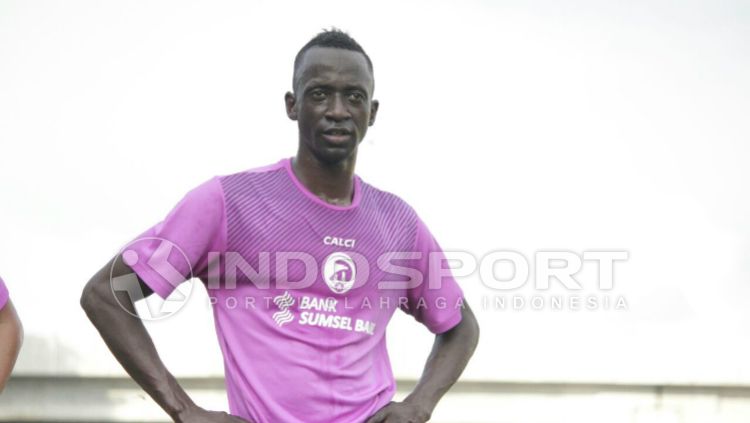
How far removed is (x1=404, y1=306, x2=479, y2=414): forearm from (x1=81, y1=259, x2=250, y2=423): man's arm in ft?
1.75

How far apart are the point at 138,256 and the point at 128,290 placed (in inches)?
2.9

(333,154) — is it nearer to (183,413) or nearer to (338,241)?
(338,241)

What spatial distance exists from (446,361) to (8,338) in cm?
105

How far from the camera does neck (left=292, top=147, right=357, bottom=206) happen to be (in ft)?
7.66

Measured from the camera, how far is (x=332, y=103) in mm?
2285

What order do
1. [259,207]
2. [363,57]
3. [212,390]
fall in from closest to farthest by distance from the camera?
[259,207] → [363,57] → [212,390]

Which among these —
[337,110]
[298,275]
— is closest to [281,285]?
[298,275]

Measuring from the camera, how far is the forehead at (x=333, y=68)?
231cm

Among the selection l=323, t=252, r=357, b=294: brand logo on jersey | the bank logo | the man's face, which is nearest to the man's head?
the man's face

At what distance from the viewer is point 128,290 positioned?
2.09 m

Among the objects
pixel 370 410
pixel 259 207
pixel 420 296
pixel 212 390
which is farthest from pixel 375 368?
pixel 212 390

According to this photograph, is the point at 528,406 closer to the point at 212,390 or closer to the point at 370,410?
the point at 212,390

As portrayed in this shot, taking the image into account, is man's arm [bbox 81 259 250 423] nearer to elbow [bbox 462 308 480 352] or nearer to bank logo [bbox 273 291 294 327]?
bank logo [bbox 273 291 294 327]

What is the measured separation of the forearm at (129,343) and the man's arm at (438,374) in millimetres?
467
